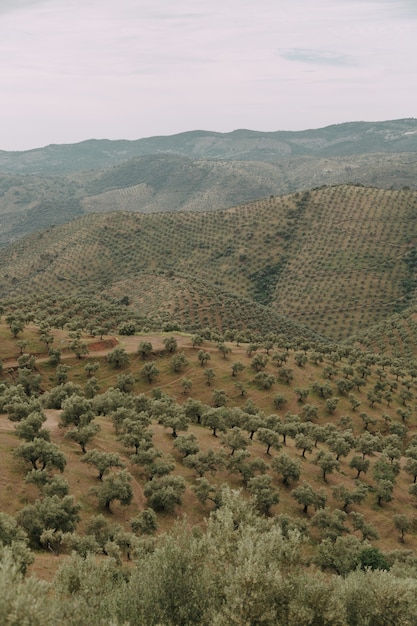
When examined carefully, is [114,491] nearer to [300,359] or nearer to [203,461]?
[203,461]

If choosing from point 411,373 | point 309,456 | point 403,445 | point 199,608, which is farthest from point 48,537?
point 411,373

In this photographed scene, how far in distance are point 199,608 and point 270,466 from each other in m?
66.0

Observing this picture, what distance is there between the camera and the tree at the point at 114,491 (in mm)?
72812

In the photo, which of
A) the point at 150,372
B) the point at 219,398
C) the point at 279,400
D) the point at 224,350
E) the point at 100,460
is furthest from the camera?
the point at 224,350

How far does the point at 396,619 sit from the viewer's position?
41.3 m

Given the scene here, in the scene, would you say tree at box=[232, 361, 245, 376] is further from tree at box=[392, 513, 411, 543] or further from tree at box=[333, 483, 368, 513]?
tree at box=[392, 513, 411, 543]

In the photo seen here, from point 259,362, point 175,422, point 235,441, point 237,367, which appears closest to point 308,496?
point 235,441

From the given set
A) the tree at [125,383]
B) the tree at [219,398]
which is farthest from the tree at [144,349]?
the tree at [219,398]

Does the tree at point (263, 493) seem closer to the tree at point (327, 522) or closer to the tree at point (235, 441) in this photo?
the tree at point (327, 522)

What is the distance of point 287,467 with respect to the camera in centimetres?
9481

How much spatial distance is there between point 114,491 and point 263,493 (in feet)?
89.1

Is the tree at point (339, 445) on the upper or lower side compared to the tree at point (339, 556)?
lower

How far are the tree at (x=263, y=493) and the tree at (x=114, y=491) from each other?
2315 cm

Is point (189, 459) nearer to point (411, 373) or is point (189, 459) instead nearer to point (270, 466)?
point (270, 466)
